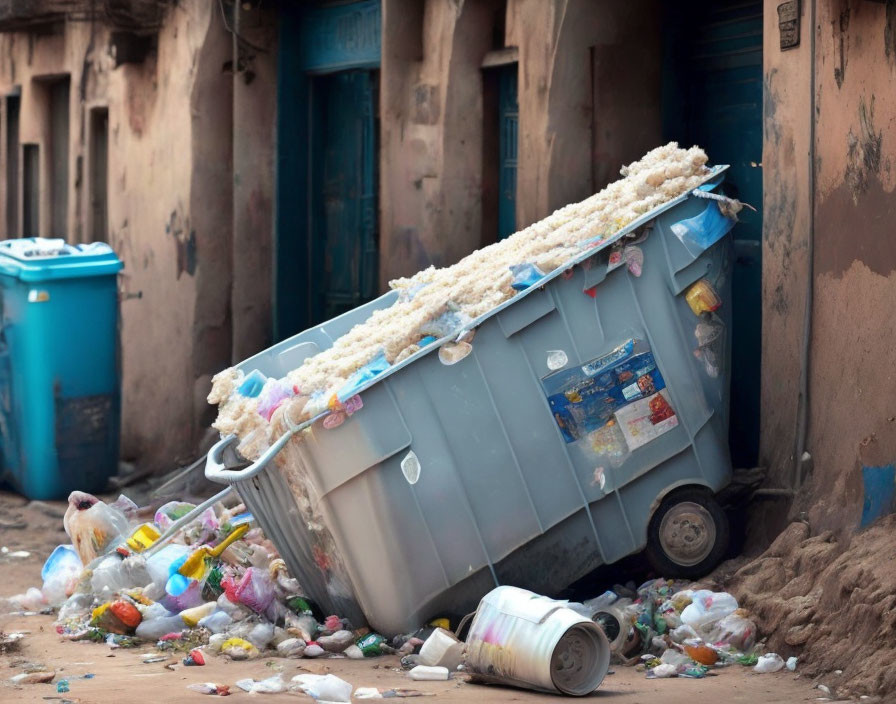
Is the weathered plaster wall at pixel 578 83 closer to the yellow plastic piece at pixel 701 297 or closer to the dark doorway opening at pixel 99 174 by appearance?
the yellow plastic piece at pixel 701 297

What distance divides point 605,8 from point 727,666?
369 centimetres

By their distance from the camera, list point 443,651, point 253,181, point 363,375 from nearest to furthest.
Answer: point 443,651
point 363,375
point 253,181

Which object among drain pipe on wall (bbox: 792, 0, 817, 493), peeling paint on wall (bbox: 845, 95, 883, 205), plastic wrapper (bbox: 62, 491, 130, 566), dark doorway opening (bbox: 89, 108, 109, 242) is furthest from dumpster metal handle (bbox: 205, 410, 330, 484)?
dark doorway opening (bbox: 89, 108, 109, 242)

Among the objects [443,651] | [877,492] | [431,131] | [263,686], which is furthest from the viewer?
[431,131]

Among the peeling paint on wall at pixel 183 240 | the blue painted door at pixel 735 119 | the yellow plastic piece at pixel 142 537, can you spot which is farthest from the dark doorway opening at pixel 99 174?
the blue painted door at pixel 735 119

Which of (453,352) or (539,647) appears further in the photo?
(453,352)

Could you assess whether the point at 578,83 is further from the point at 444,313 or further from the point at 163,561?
the point at 163,561

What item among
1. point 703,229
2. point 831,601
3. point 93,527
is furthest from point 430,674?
point 93,527

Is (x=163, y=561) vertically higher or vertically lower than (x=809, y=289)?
lower

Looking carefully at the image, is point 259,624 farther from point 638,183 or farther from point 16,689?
point 638,183

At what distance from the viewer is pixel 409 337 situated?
610cm

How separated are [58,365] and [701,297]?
16.3ft

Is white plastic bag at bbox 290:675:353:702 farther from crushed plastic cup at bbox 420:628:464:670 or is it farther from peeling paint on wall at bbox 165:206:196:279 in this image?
peeling paint on wall at bbox 165:206:196:279

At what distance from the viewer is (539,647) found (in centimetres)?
537
